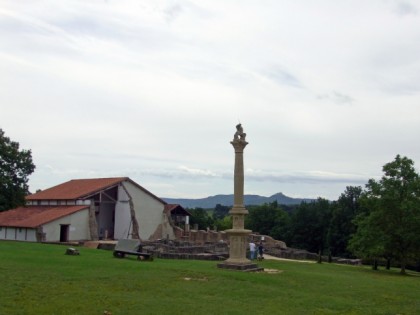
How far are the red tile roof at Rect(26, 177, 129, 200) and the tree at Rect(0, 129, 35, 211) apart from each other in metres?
6.90

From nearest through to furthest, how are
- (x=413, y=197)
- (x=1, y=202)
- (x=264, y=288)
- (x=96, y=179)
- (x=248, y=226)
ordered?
(x=264, y=288) < (x=413, y=197) < (x=1, y=202) < (x=96, y=179) < (x=248, y=226)

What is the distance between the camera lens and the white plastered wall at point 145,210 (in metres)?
52.7

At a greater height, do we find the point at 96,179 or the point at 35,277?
the point at 96,179

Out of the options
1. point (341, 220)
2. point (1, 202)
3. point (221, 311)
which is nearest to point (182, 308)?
point (221, 311)

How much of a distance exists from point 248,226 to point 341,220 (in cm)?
2259

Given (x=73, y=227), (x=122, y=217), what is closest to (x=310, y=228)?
(x=122, y=217)

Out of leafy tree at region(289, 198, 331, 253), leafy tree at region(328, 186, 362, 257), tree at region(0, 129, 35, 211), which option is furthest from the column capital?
leafy tree at region(289, 198, 331, 253)

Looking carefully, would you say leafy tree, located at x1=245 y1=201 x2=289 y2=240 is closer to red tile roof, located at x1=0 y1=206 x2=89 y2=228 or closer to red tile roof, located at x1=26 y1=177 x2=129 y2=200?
red tile roof, located at x1=26 y1=177 x2=129 y2=200

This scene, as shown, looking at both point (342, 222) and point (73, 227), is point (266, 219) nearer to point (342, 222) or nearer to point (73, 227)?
point (342, 222)

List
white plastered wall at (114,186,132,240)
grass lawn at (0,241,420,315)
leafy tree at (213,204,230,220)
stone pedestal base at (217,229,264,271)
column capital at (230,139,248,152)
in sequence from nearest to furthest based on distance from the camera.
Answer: grass lawn at (0,241,420,315), stone pedestal base at (217,229,264,271), column capital at (230,139,248,152), white plastered wall at (114,186,132,240), leafy tree at (213,204,230,220)

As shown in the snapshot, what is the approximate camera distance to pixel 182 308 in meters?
12.0

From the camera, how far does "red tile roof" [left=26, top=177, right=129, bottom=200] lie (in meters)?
49.6

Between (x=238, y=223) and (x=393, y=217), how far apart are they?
1345 cm

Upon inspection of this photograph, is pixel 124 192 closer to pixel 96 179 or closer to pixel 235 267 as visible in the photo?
pixel 96 179
